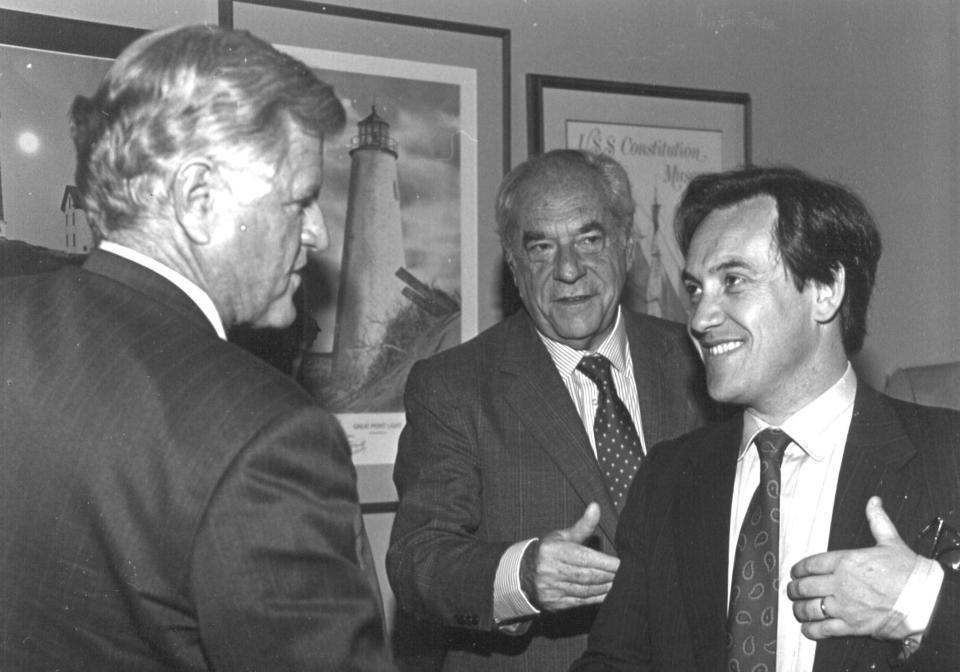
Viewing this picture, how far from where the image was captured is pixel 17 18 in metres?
2.38

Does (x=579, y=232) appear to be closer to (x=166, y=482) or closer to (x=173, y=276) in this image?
(x=173, y=276)

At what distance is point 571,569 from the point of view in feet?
6.88

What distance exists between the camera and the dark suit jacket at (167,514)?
111 centimetres

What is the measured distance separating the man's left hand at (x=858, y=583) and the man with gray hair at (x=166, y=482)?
0.82m

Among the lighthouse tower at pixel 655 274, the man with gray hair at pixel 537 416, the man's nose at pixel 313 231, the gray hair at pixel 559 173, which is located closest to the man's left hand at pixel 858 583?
the man with gray hair at pixel 537 416

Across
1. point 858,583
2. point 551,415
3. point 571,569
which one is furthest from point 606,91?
point 858,583

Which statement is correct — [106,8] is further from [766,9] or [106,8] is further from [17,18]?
[766,9]

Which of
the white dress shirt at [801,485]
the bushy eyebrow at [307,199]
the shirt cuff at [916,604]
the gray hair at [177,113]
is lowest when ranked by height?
the shirt cuff at [916,604]

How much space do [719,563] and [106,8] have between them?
190 cm

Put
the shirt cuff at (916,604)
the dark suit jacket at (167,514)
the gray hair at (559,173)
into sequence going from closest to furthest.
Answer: the dark suit jacket at (167,514), the shirt cuff at (916,604), the gray hair at (559,173)

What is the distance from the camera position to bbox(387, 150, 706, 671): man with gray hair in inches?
97.3

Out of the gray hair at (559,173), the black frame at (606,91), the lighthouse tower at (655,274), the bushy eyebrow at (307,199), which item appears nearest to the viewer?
the bushy eyebrow at (307,199)

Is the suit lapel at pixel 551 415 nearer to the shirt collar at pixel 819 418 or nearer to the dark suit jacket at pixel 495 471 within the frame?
the dark suit jacket at pixel 495 471

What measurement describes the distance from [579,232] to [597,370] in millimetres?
352
